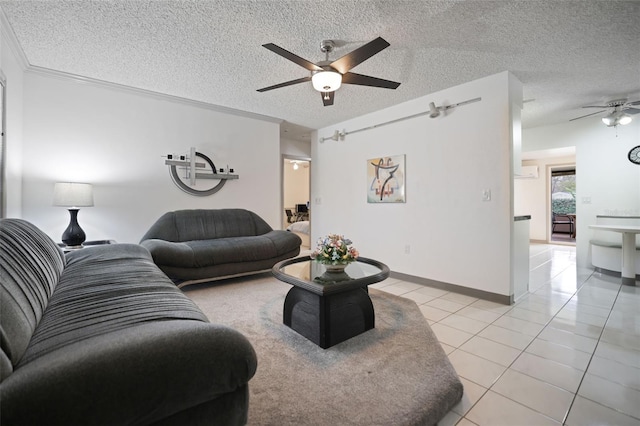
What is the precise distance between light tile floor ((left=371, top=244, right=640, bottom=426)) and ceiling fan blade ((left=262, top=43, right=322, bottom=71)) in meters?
2.41

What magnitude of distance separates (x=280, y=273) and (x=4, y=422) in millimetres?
1674

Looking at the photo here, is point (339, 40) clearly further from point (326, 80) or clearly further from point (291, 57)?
point (291, 57)

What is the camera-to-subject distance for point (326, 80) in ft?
7.95

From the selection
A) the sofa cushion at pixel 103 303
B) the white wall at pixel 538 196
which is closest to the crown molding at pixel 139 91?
the sofa cushion at pixel 103 303

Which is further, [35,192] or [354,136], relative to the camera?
[354,136]

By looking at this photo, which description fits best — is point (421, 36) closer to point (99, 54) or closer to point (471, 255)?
point (471, 255)

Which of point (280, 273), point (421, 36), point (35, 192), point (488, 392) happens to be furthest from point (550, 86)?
point (35, 192)

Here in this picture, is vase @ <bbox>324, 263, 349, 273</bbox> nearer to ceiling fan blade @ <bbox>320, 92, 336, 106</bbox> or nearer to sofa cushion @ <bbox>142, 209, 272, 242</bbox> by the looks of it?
ceiling fan blade @ <bbox>320, 92, 336, 106</bbox>

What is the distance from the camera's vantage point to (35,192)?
3.14m

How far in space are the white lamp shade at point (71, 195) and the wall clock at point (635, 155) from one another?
7128mm

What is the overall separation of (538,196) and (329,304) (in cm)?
797

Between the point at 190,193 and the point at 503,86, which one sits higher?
the point at 503,86

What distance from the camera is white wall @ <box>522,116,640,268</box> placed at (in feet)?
13.6

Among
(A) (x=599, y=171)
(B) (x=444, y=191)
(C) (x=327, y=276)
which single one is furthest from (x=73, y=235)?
(A) (x=599, y=171)
